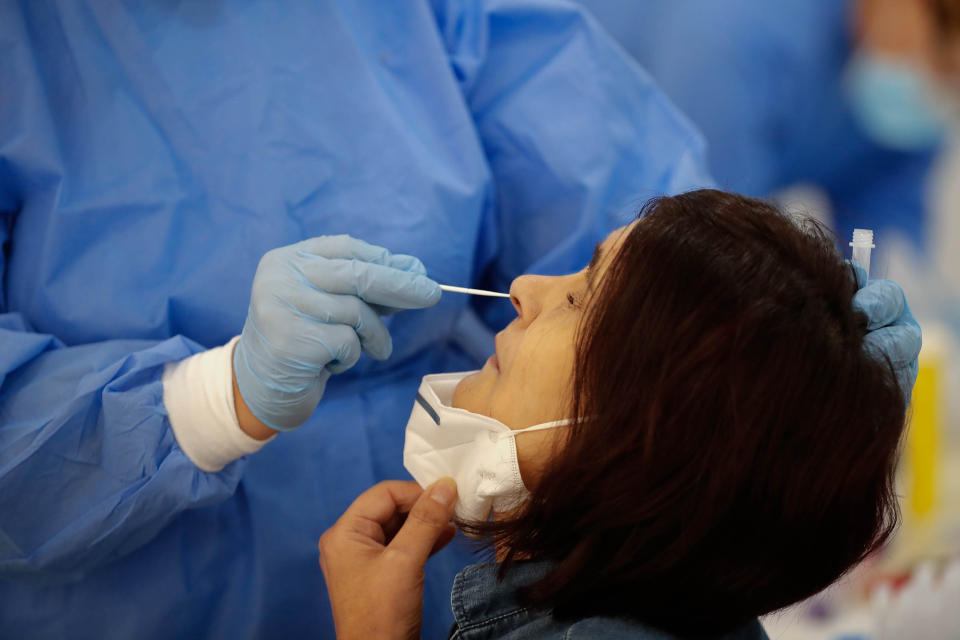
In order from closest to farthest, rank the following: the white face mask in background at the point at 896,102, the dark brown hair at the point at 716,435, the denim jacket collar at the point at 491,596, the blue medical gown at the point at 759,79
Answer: the dark brown hair at the point at 716,435 < the denim jacket collar at the point at 491,596 < the blue medical gown at the point at 759,79 < the white face mask in background at the point at 896,102

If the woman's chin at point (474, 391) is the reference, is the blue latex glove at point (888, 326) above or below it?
above

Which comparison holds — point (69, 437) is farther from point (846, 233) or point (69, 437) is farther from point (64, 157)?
point (846, 233)

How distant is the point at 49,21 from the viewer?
928mm

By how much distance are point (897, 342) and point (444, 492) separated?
1.81ft

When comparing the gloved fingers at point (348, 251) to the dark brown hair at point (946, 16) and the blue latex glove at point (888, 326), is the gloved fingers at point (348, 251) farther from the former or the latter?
the dark brown hair at point (946, 16)

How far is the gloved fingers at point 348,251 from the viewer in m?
0.87

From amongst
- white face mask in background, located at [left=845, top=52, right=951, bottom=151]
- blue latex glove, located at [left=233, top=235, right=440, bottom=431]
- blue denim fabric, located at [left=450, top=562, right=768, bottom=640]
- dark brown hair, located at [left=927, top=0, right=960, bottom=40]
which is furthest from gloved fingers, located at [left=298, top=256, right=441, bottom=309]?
dark brown hair, located at [left=927, top=0, right=960, bottom=40]

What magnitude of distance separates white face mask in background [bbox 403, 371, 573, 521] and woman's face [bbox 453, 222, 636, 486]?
0.7 inches

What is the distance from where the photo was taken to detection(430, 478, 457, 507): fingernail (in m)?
0.82

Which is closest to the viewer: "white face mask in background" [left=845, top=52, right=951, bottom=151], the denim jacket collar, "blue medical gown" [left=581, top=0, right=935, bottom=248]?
the denim jacket collar

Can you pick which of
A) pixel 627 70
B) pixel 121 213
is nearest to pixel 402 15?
pixel 627 70

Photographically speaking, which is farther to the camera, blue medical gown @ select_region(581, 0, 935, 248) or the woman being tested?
blue medical gown @ select_region(581, 0, 935, 248)

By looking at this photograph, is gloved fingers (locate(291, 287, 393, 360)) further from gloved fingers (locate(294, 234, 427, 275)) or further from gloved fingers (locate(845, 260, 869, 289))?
gloved fingers (locate(845, 260, 869, 289))

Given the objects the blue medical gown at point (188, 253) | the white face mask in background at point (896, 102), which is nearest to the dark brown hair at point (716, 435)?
the blue medical gown at point (188, 253)
